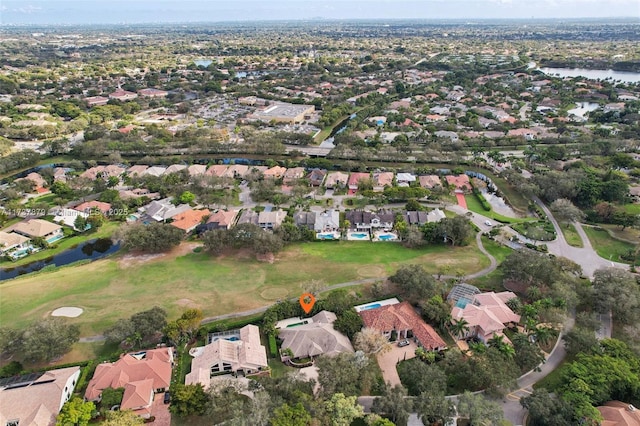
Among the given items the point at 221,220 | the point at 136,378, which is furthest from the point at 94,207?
the point at 136,378

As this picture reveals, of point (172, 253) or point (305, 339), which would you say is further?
point (172, 253)

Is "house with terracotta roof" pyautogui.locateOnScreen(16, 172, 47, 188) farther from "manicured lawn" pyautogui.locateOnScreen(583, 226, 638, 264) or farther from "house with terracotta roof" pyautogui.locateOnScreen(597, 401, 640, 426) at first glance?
"manicured lawn" pyautogui.locateOnScreen(583, 226, 638, 264)

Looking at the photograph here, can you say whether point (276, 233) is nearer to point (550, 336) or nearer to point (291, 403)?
point (291, 403)

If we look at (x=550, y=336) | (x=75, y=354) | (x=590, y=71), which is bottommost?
(x=75, y=354)

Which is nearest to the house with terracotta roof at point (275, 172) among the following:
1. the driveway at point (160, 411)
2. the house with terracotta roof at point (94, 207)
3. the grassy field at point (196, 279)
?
the grassy field at point (196, 279)

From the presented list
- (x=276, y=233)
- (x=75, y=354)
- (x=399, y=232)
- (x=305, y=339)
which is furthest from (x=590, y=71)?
(x=75, y=354)

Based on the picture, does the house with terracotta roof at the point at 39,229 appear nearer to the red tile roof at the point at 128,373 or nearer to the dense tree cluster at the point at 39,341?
the dense tree cluster at the point at 39,341

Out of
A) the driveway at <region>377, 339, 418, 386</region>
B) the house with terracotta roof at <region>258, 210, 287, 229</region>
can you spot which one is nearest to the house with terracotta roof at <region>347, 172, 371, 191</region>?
the house with terracotta roof at <region>258, 210, 287, 229</region>
